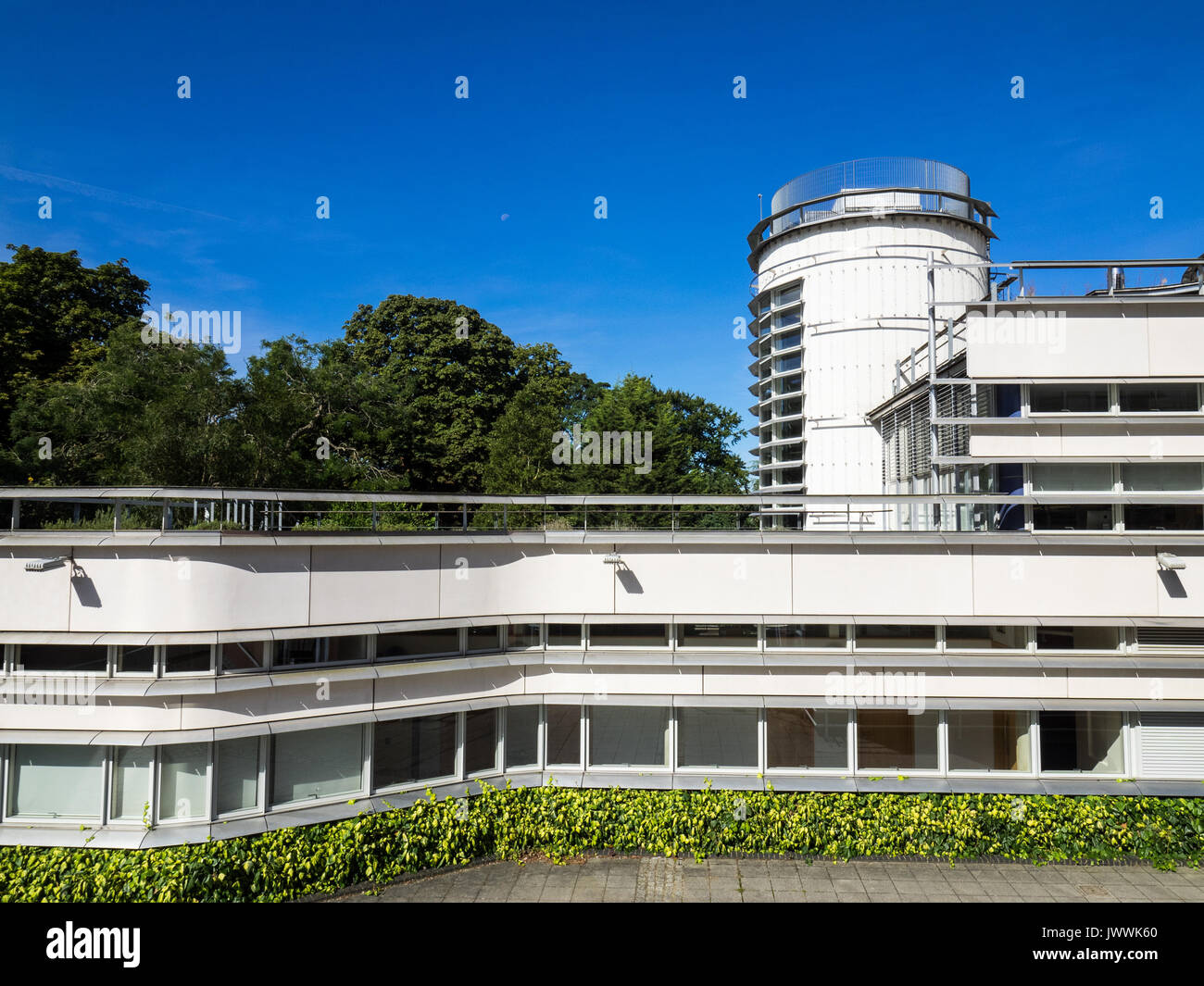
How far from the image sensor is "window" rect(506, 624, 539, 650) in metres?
16.4

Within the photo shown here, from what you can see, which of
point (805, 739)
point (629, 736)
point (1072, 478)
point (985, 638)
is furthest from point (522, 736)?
point (1072, 478)

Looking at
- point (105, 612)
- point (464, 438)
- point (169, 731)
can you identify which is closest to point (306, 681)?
point (169, 731)

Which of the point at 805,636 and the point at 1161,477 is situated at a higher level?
the point at 1161,477

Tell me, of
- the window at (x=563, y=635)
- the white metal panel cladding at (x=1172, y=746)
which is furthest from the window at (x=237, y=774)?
the white metal panel cladding at (x=1172, y=746)

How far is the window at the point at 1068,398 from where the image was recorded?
16.6 m

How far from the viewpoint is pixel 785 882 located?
14766 mm

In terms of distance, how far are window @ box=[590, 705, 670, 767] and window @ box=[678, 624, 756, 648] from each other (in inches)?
66.0

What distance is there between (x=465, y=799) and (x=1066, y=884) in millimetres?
11930

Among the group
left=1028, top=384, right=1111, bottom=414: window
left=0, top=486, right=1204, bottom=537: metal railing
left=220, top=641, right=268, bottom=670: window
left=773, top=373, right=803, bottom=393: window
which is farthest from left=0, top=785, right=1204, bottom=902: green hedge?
left=773, top=373, right=803, bottom=393: window

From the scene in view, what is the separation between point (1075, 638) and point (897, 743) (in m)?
4.37

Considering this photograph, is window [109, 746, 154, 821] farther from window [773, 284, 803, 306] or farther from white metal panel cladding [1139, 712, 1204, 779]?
window [773, 284, 803, 306]

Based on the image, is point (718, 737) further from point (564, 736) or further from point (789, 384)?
point (789, 384)

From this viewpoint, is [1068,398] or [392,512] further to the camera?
[1068,398]

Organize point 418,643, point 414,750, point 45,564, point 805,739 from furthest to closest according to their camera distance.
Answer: point 805,739 < point 418,643 < point 414,750 < point 45,564
